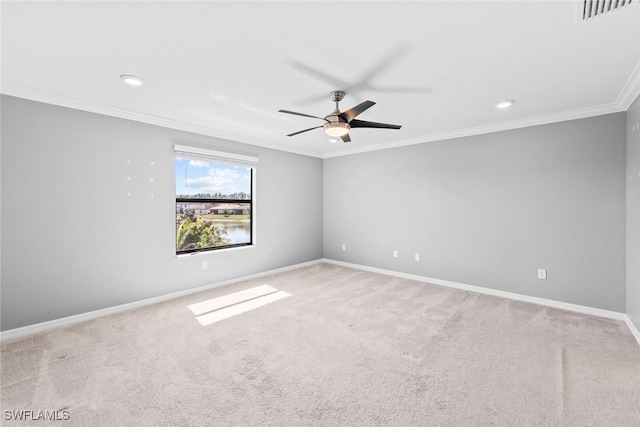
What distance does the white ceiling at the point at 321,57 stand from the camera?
5.32 feet

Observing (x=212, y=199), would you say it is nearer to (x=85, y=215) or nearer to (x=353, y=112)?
(x=85, y=215)

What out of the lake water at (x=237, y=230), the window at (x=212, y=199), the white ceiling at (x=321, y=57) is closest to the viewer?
the white ceiling at (x=321, y=57)

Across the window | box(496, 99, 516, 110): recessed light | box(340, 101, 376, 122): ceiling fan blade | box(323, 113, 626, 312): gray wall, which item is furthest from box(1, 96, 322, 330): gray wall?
box(496, 99, 516, 110): recessed light

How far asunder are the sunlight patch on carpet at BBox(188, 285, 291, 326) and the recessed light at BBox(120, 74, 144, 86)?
96.2 inches

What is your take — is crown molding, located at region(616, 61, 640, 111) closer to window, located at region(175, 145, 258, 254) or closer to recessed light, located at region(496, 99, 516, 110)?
recessed light, located at region(496, 99, 516, 110)

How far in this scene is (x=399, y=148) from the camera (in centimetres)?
489

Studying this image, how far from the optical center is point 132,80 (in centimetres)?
248

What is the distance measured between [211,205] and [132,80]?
7.10ft

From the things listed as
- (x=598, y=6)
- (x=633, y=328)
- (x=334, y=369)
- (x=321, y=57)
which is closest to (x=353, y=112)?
(x=321, y=57)

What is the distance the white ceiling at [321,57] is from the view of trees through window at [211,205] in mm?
992

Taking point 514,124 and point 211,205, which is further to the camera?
point 211,205

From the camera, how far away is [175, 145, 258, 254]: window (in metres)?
4.04

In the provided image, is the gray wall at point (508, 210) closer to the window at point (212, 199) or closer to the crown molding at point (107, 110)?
the window at point (212, 199)

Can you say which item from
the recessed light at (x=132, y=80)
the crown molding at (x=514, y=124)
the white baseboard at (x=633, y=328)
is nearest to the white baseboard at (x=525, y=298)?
the white baseboard at (x=633, y=328)
